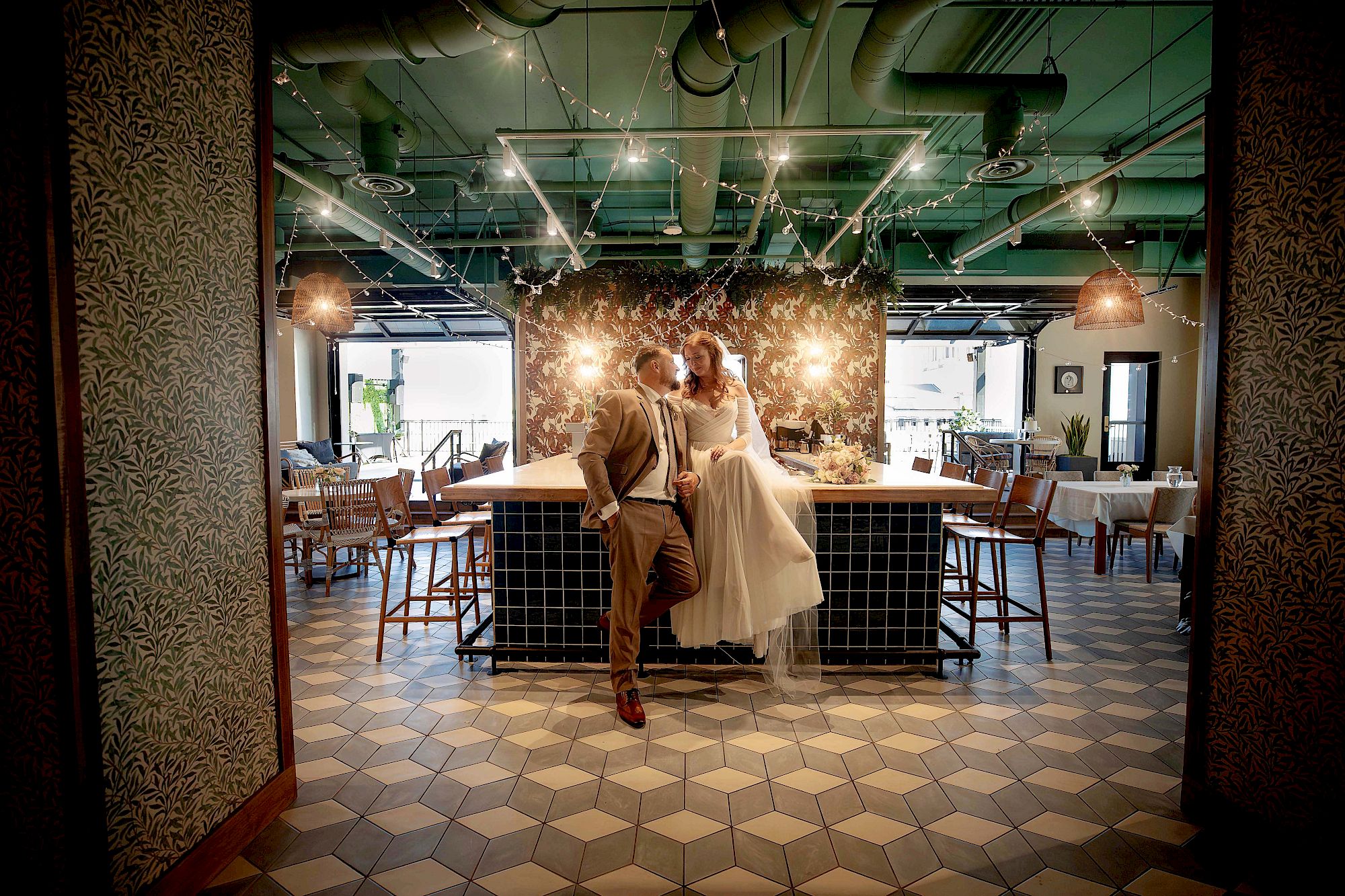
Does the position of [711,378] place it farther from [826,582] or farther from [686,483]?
[826,582]

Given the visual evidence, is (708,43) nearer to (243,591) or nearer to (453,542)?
(453,542)

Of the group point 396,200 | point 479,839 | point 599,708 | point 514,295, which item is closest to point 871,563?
point 599,708

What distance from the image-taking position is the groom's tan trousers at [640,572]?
3043 mm

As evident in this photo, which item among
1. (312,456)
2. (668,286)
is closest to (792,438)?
(668,286)

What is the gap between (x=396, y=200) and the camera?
358 inches

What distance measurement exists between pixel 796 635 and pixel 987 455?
315 inches

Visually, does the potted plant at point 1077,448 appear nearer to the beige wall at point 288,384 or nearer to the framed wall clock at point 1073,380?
the framed wall clock at point 1073,380

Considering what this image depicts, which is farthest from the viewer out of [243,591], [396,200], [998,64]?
[396,200]

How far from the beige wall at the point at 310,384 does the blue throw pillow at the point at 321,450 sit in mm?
994

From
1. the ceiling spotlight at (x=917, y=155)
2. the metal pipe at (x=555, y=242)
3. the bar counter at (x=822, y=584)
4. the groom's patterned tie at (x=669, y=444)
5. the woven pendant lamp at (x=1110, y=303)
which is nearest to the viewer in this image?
the groom's patterned tie at (x=669, y=444)

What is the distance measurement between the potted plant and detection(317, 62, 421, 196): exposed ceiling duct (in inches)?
339

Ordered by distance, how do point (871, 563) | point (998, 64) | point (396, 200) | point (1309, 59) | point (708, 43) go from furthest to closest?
point (396, 200) < point (998, 64) < point (708, 43) < point (871, 563) < point (1309, 59)

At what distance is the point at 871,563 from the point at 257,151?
3424 millimetres

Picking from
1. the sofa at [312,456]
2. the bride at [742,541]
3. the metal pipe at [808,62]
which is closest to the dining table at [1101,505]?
the bride at [742,541]
